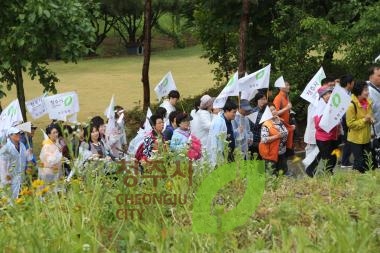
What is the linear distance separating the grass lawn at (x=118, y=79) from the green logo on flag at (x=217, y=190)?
13985mm

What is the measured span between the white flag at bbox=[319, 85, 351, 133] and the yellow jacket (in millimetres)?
248

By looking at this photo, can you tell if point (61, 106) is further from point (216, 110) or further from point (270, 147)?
point (270, 147)

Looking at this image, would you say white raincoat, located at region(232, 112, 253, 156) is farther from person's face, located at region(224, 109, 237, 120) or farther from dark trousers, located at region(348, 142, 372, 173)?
dark trousers, located at region(348, 142, 372, 173)

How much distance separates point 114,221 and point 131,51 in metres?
43.6

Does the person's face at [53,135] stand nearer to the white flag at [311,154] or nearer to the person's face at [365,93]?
the white flag at [311,154]

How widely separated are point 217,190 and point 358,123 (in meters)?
3.50

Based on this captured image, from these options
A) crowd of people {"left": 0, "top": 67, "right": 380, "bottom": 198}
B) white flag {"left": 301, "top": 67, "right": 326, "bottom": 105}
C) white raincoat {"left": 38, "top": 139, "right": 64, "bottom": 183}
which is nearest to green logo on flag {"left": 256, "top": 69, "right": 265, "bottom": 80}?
crowd of people {"left": 0, "top": 67, "right": 380, "bottom": 198}

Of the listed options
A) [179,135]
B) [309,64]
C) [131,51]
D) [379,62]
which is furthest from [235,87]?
[131,51]

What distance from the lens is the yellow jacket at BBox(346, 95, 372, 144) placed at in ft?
24.1

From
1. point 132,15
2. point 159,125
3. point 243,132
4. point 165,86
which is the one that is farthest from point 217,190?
point 132,15

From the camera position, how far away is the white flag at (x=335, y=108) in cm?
695

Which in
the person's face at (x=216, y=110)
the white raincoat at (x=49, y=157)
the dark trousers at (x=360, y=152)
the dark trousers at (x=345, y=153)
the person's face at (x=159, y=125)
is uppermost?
the white raincoat at (x=49, y=157)

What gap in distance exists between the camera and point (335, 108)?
23.2ft

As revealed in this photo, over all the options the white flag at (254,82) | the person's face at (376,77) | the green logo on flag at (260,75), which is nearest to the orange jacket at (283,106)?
the white flag at (254,82)
